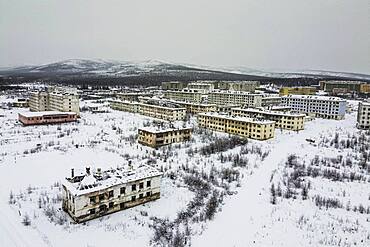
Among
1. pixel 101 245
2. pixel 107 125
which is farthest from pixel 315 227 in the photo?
pixel 107 125

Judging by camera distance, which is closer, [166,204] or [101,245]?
[101,245]

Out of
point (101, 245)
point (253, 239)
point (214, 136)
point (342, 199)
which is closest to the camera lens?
point (101, 245)

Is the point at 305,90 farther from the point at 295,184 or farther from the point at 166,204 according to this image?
the point at 166,204

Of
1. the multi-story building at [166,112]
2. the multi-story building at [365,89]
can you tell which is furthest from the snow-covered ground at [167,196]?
the multi-story building at [365,89]

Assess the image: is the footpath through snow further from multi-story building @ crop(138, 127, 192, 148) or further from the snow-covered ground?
multi-story building @ crop(138, 127, 192, 148)

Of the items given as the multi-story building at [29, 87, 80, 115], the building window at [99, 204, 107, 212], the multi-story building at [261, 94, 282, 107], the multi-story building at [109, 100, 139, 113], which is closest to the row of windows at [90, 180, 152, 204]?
the building window at [99, 204, 107, 212]

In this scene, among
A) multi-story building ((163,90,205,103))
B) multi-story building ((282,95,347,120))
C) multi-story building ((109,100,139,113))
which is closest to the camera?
multi-story building ((282,95,347,120))
